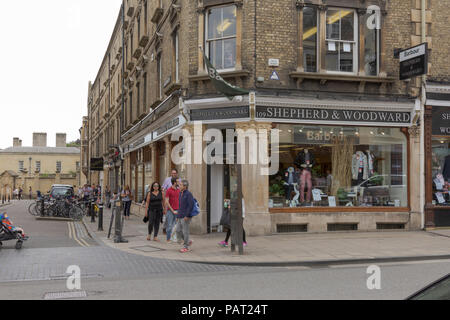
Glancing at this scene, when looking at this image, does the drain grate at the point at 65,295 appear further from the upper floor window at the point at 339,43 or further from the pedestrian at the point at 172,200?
the upper floor window at the point at 339,43

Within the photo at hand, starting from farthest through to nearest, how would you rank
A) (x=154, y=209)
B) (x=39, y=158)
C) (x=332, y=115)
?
(x=39, y=158)
(x=332, y=115)
(x=154, y=209)

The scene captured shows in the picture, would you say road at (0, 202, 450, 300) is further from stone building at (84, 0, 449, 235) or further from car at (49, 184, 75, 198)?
car at (49, 184, 75, 198)

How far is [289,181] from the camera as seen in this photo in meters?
14.8

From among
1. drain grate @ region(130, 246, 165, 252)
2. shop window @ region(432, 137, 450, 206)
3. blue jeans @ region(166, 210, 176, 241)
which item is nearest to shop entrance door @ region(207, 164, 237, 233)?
blue jeans @ region(166, 210, 176, 241)

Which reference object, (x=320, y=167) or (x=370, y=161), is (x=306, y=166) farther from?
(x=370, y=161)

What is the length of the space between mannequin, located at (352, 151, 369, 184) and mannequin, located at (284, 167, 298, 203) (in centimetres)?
212

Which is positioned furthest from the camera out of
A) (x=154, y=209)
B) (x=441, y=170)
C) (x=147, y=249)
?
(x=441, y=170)

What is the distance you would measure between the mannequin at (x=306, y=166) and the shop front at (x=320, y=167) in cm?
3

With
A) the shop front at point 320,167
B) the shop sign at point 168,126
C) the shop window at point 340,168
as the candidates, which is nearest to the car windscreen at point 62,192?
the shop sign at point 168,126

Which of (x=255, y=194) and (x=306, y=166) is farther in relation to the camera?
(x=306, y=166)

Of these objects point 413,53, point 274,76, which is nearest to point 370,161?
point 413,53

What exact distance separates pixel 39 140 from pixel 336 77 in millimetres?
98699
